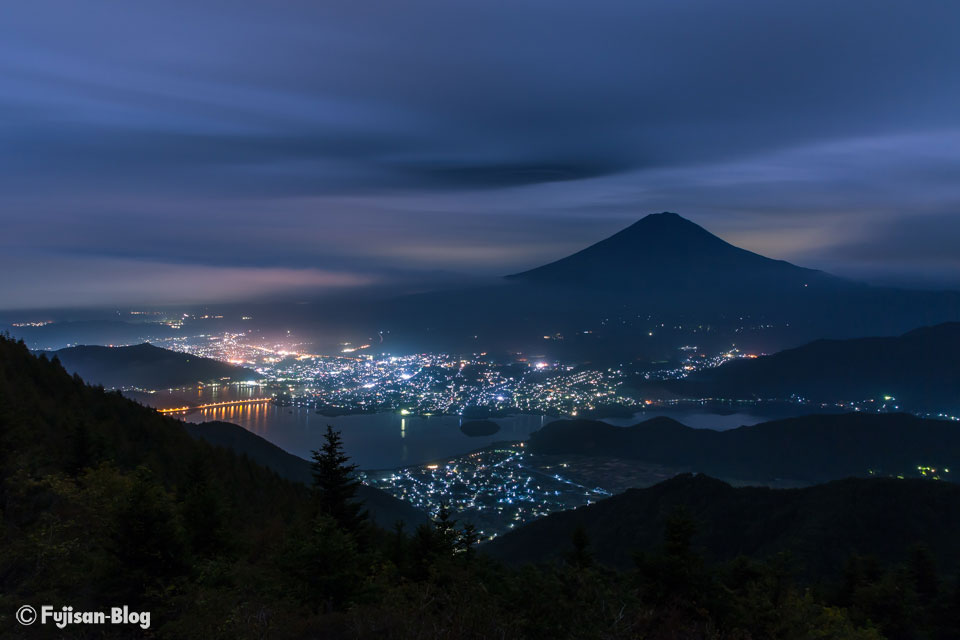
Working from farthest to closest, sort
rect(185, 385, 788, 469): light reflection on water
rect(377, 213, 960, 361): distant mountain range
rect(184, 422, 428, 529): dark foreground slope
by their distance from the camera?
rect(377, 213, 960, 361): distant mountain range, rect(185, 385, 788, 469): light reflection on water, rect(184, 422, 428, 529): dark foreground slope

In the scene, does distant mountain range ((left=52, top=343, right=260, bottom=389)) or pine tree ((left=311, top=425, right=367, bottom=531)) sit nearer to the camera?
pine tree ((left=311, top=425, right=367, bottom=531))

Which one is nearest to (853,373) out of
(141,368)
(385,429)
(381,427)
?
(385,429)

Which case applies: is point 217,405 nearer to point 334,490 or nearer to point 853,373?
point 334,490

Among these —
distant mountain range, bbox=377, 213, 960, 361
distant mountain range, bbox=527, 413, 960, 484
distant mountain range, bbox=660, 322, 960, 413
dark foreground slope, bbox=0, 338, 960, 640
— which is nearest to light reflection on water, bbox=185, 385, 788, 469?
distant mountain range, bbox=527, 413, 960, 484

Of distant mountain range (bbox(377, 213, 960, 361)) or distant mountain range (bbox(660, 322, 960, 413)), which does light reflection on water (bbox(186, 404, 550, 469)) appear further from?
distant mountain range (bbox(377, 213, 960, 361))

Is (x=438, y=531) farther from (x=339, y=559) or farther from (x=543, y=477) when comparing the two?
(x=543, y=477)

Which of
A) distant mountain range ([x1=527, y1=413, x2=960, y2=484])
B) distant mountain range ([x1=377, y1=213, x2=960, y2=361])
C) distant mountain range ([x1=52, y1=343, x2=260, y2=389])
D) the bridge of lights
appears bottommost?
distant mountain range ([x1=527, y1=413, x2=960, y2=484])
